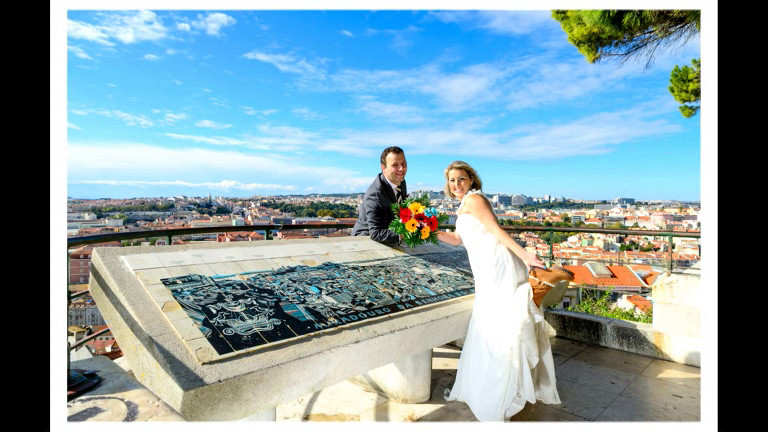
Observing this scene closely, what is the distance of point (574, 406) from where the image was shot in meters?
3.04

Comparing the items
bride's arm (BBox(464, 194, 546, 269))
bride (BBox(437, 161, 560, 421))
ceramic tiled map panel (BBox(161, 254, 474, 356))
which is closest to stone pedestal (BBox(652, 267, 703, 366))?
bride (BBox(437, 161, 560, 421))

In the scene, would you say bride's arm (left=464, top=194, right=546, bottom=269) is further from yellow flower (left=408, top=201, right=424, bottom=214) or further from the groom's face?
the groom's face

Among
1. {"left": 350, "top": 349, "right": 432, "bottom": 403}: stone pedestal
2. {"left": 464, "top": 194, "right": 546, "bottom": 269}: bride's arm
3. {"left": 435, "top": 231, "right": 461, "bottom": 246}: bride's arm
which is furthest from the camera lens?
{"left": 435, "top": 231, "right": 461, "bottom": 246}: bride's arm

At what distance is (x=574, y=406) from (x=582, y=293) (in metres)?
2.56

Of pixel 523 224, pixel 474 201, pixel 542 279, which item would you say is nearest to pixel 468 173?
pixel 474 201

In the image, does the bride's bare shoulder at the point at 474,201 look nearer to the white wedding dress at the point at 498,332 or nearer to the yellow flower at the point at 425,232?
the white wedding dress at the point at 498,332

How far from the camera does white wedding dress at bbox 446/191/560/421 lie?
271 cm

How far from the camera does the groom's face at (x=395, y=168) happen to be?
3820mm

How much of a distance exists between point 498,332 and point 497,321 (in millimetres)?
71

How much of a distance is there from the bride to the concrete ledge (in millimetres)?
1746

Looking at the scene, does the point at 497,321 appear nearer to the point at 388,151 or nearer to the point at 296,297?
the point at 296,297

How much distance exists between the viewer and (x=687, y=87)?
272 inches
